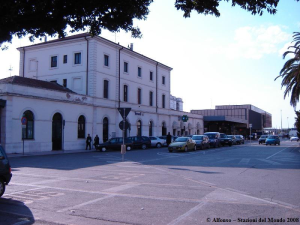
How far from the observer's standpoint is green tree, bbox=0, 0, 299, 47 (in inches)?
269

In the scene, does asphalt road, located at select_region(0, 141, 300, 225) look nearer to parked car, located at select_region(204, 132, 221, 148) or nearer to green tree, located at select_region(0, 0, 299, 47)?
green tree, located at select_region(0, 0, 299, 47)

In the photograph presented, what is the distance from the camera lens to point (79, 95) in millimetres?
34875

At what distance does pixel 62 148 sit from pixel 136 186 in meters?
22.9

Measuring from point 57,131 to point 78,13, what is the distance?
25764 millimetres

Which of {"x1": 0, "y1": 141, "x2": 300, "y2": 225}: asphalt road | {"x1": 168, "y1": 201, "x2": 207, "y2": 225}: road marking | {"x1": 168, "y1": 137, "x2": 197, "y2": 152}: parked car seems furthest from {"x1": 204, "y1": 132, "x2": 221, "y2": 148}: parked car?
{"x1": 168, "y1": 201, "x2": 207, "y2": 225}: road marking

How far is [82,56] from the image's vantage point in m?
38.8

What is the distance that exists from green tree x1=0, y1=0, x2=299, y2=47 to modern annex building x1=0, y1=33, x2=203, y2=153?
1955 cm

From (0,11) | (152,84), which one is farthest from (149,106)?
(0,11)

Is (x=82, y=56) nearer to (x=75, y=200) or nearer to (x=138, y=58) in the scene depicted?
(x=138, y=58)

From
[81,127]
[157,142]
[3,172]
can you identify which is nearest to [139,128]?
[157,142]

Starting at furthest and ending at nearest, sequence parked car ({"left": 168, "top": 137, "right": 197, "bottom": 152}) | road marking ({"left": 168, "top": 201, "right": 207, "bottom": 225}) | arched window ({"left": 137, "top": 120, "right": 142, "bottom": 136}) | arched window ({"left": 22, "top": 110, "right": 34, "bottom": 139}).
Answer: arched window ({"left": 137, "top": 120, "right": 142, "bottom": 136})
parked car ({"left": 168, "top": 137, "right": 197, "bottom": 152})
arched window ({"left": 22, "top": 110, "right": 34, "bottom": 139})
road marking ({"left": 168, "top": 201, "right": 207, "bottom": 225})

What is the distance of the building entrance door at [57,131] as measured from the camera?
31.6 m

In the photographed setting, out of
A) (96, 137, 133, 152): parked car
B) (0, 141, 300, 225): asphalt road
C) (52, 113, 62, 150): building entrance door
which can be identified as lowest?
(0, 141, 300, 225): asphalt road

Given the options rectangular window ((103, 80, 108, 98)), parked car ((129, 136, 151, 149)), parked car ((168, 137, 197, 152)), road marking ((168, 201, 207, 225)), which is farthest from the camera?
rectangular window ((103, 80, 108, 98))
